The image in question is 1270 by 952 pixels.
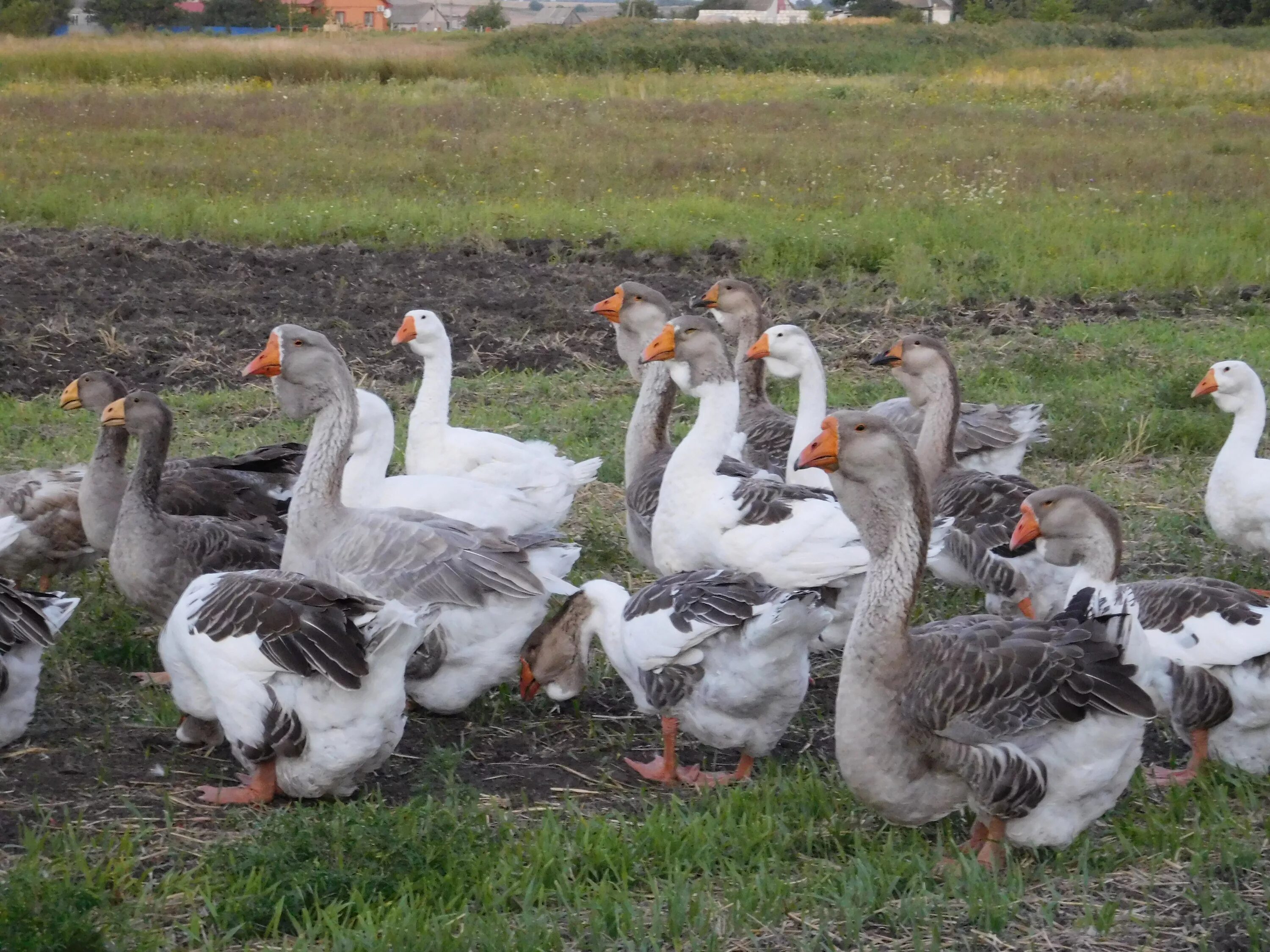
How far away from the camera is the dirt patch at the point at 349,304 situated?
10.8m

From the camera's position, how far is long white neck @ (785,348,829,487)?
23.7 feet

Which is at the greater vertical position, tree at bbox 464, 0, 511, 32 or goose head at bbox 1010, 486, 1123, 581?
tree at bbox 464, 0, 511, 32

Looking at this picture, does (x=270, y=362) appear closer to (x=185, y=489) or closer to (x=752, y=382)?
(x=185, y=489)

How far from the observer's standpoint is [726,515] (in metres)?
6.18

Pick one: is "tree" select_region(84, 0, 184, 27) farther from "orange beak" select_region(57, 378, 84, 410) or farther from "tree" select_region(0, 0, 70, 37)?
"orange beak" select_region(57, 378, 84, 410)

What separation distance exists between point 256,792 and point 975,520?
11.9ft

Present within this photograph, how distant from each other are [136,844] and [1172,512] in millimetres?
6110

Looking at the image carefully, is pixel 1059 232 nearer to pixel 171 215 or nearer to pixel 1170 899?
pixel 171 215

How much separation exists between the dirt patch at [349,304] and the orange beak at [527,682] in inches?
207

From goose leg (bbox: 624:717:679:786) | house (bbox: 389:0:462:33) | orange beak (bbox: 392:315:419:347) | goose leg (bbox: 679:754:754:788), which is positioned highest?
house (bbox: 389:0:462:33)

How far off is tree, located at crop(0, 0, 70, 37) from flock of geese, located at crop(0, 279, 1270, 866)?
48.8 meters

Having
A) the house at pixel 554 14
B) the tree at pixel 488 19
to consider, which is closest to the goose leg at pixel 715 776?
the tree at pixel 488 19

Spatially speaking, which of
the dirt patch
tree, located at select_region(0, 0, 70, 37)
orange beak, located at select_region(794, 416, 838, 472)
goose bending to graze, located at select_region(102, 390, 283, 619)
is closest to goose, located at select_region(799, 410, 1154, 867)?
orange beak, located at select_region(794, 416, 838, 472)

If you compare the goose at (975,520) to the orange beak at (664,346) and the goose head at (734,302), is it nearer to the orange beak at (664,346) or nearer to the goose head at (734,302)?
the orange beak at (664,346)
